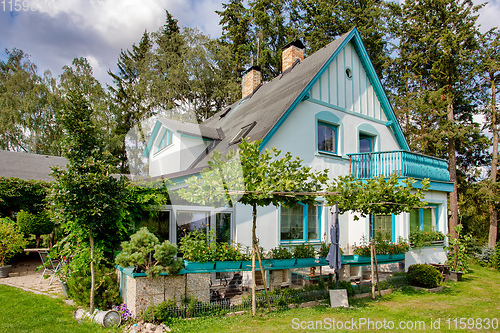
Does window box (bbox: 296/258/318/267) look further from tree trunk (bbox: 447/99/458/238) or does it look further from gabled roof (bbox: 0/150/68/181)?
gabled roof (bbox: 0/150/68/181)

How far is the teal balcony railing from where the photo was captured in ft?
38.2

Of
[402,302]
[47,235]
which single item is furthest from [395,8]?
[47,235]

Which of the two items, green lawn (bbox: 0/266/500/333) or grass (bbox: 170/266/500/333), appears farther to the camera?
grass (bbox: 170/266/500/333)

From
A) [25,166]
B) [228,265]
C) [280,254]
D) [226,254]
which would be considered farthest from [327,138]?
[25,166]

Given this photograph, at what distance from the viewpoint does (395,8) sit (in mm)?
23094

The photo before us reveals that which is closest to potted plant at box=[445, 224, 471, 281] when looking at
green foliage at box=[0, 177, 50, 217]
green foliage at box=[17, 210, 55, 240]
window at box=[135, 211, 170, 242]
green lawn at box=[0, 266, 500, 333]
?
green lawn at box=[0, 266, 500, 333]

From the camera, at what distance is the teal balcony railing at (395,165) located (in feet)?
38.2

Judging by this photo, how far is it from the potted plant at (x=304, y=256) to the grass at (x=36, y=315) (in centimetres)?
460

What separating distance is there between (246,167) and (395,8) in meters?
21.6

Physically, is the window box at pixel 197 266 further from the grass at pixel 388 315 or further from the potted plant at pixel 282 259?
the potted plant at pixel 282 259

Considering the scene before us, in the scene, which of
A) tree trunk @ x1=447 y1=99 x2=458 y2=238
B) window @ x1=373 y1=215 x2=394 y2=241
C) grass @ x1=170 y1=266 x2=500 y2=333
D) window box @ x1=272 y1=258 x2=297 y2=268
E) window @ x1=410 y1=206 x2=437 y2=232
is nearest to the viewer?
grass @ x1=170 y1=266 x2=500 y2=333

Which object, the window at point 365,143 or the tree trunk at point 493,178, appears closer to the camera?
the window at point 365,143

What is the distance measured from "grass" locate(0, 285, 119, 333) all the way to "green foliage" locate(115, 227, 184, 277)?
3.93 ft

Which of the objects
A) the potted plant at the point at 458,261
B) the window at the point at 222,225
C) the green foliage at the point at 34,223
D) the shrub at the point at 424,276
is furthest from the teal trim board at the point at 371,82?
the green foliage at the point at 34,223
